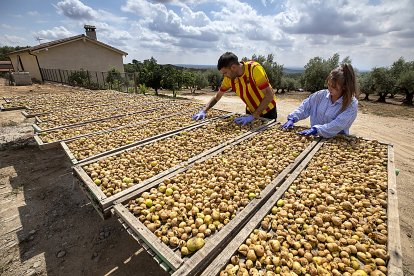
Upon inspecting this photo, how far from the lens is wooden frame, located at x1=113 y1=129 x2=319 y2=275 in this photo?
1229mm

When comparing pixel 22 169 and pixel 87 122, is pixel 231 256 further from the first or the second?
pixel 22 169

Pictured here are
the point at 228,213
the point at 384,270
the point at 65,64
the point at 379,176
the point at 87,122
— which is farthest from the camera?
the point at 65,64

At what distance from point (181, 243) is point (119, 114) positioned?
403 cm

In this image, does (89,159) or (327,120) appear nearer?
(89,159)

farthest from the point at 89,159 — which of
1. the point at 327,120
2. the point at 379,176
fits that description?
the point at 327,120

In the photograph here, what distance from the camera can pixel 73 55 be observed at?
72.8ft

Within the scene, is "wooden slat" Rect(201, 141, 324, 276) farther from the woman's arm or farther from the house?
the house

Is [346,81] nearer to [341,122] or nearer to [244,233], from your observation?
[341,122]

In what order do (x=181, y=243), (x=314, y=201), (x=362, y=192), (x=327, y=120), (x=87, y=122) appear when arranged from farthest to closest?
(x=87, y=122) < (x=327, y=120) < (x=362, y=192) < (x=314, y=201) < (x=181, y=243)

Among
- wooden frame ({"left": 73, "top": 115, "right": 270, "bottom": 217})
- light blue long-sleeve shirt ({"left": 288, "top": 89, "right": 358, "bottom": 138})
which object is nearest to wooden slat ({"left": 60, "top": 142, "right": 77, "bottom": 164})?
wooden frame ({"left": 73, "top": 115, "right": 270, "bottom": 217})

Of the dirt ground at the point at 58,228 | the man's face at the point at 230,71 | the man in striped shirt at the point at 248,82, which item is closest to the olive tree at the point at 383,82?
the dirt ground at the point at 58,228

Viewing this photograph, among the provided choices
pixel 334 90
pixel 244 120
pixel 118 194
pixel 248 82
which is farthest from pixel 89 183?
pixel 334 90

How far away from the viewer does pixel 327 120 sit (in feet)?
10.7

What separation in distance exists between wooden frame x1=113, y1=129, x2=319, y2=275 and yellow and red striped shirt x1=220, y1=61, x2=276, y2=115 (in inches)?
88.1
